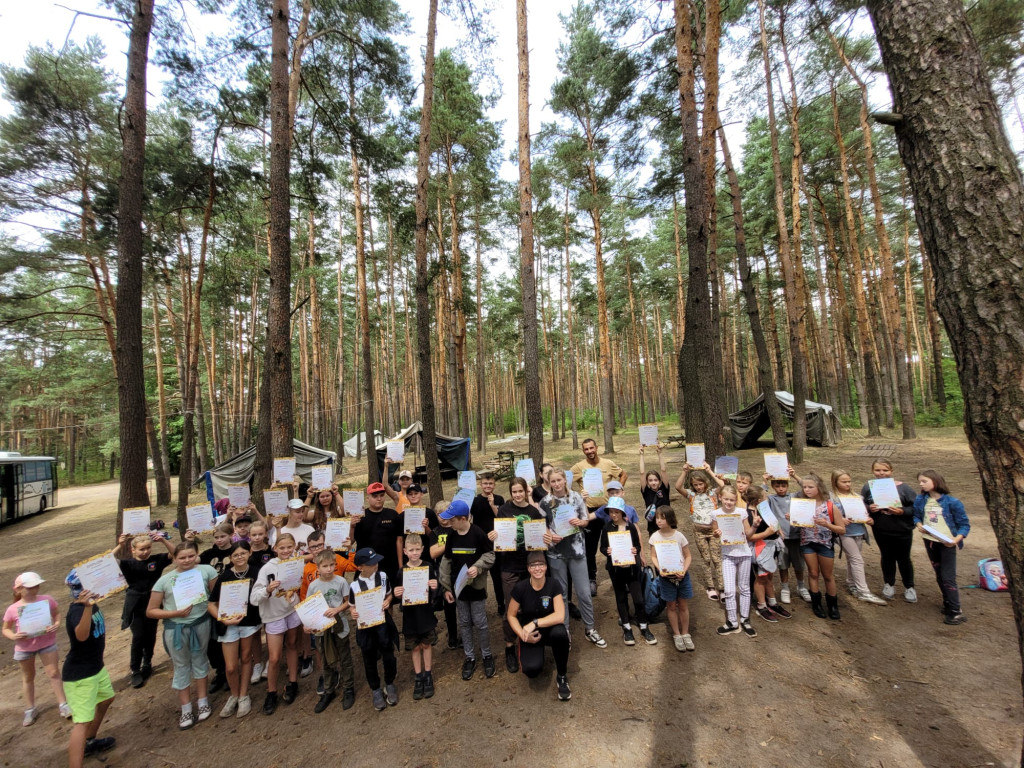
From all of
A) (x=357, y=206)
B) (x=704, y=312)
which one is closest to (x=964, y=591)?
(x=704, y=312)

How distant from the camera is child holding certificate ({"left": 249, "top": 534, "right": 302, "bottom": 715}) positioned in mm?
3814

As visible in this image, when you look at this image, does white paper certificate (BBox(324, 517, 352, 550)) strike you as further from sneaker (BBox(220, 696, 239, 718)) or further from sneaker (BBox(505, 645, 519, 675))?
sneaker (BBox(505, 645, 519, 675))

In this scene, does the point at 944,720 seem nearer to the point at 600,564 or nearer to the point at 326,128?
the point at 600,564

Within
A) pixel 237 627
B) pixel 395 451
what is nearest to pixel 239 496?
pixel 237 627

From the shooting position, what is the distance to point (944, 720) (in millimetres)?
2996

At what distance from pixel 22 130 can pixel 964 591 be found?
1841cm

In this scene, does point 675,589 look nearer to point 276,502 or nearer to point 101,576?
point 276,502

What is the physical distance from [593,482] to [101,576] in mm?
4697

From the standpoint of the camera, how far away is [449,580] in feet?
14.3

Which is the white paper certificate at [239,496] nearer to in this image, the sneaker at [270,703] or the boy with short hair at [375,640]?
the sneaker at [270,703]

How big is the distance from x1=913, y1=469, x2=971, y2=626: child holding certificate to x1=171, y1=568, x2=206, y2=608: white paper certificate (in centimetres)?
722

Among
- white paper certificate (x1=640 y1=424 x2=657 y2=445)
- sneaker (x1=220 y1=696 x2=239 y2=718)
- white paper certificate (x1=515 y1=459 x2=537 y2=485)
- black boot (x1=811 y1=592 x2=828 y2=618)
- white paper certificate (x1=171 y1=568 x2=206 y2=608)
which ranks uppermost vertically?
white paper certificate (x1=640 y1=424 x2=657 y2=445)

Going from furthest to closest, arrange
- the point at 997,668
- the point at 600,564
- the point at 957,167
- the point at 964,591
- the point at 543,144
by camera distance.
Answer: the point at 543,144 < the point at 600,564 < the point at 964,591 < the point at 997,668 < the point at 957,167

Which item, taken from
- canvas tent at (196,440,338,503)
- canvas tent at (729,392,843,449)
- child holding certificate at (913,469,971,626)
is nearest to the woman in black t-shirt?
child holding certificate at (913,469,971,626)
